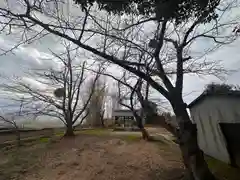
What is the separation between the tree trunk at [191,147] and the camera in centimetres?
385

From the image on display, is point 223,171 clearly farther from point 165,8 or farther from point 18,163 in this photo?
point 18,163

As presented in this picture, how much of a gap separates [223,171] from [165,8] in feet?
17.0

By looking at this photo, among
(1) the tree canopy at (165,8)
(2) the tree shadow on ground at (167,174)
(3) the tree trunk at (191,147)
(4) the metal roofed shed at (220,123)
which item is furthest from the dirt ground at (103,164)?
(1) the tree canopy at (165,8)

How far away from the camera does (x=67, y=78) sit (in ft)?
43.8

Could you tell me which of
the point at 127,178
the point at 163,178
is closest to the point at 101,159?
the point at 127,178

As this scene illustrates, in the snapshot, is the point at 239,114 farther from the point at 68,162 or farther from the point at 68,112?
the point at 68,112

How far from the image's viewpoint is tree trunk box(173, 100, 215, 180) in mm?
3850

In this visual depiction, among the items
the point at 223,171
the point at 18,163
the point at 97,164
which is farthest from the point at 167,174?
the point at 18,163

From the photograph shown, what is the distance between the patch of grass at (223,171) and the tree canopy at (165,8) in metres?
4.26

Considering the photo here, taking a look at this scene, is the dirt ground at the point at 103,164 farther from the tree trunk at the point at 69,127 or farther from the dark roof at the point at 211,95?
the tree trunk at the point at 69,127

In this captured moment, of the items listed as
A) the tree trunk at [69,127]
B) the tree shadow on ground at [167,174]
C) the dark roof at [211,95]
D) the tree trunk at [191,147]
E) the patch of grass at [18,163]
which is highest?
the dark roof at [211,95]

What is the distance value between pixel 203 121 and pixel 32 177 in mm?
6807

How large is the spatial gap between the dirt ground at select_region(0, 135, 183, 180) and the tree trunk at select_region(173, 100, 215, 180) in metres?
1.69

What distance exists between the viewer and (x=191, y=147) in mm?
3912
